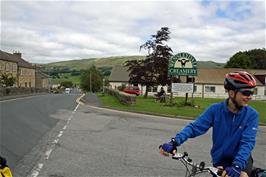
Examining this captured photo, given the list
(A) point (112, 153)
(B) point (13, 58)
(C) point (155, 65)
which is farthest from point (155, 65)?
(B) point (13, 58)

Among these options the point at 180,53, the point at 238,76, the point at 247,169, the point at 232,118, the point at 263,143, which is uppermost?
the point at 180,53

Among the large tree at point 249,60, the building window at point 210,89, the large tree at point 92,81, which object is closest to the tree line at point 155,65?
the building window at point 210,89

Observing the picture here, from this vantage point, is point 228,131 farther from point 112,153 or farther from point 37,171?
point 112,153

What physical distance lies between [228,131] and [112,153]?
5481 mm

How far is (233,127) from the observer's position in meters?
3.40

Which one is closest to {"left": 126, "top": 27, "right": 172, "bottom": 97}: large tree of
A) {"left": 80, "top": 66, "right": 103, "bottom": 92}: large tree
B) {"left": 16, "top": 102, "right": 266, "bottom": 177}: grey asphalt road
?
{"left": 16, "top": 102, "right": 266, "bottom": 177}: grey asphalt road

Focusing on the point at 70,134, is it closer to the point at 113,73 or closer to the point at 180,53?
the point at 180,53

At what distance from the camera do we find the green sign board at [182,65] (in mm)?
27219

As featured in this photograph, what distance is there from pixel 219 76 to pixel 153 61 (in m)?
35.6

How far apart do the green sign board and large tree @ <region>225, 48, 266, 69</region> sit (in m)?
63.3

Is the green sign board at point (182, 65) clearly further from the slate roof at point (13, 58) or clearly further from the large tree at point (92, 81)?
the large tree at point (92, 81)

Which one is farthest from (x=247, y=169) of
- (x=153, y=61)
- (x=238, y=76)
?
(x=153, y=61)

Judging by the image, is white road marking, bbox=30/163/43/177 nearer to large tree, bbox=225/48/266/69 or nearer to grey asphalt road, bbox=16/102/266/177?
grey asphalt road, bbox=16/102/266/177

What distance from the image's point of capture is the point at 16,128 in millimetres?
12516
